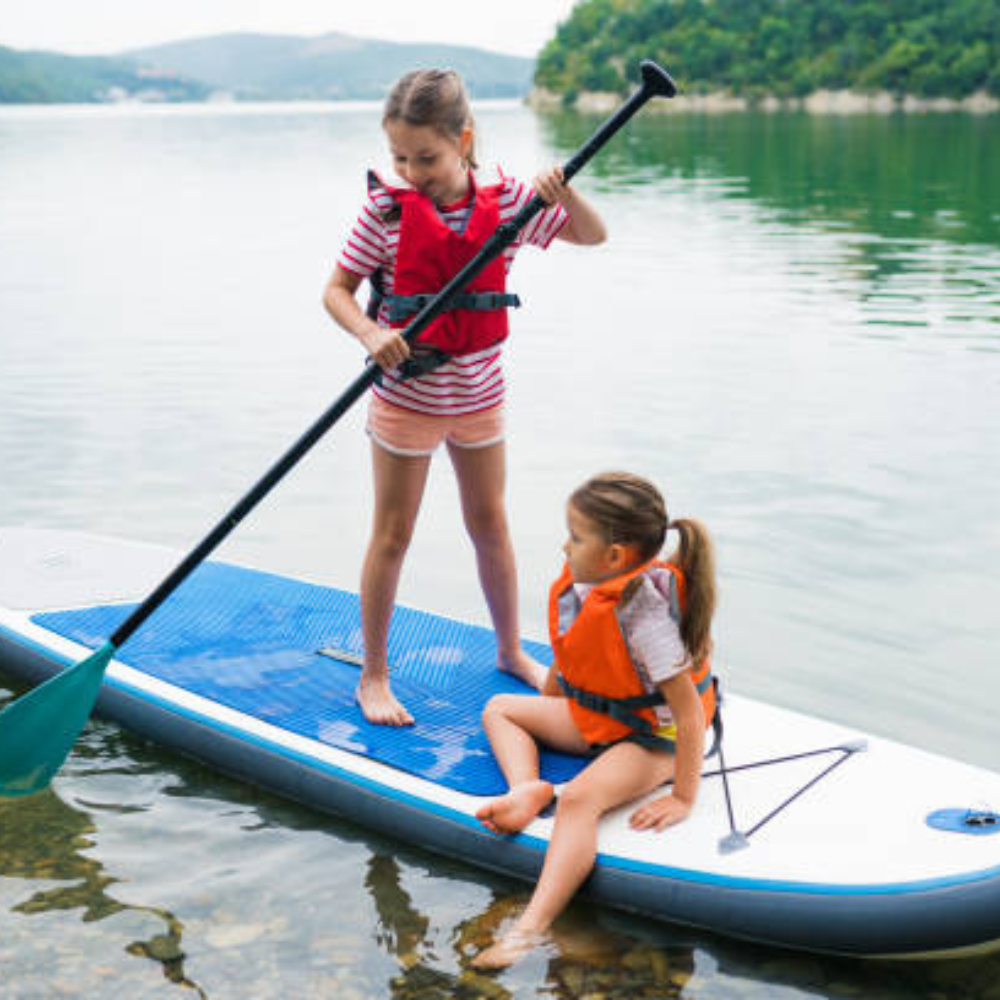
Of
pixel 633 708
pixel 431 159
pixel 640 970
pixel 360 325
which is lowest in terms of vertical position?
pixel 640 970

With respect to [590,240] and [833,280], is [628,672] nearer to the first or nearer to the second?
[590,240]

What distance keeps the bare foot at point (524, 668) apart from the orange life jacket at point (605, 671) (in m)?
0.58

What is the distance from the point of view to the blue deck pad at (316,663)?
3.67 meters

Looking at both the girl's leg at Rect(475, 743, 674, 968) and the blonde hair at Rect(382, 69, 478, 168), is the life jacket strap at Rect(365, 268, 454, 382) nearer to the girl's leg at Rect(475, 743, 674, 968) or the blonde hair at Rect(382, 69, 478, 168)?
the blonde hair at Rect(382, 69, 478, 168)

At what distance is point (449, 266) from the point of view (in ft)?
11.7

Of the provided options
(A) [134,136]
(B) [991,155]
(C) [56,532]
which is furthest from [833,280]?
(A) [134,136]

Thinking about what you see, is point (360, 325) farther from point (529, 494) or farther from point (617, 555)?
point (529, 494)

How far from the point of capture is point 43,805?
392 centimetres

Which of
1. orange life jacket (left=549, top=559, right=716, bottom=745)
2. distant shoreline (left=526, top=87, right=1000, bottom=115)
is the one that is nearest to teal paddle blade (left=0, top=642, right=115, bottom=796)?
orange life jacket (left=549, top=559, right=716, bottom=745)

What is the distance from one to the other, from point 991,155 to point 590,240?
3307cm

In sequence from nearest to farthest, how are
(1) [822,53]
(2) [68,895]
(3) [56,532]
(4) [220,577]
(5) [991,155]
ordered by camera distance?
(2) [68,895], (4) [220,577], (3) [56,532], (5) [991,155], (1) [822,53]

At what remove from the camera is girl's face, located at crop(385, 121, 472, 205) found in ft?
11.3

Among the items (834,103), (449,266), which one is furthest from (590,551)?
(834,103)

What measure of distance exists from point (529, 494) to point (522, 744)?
333 centimetres
